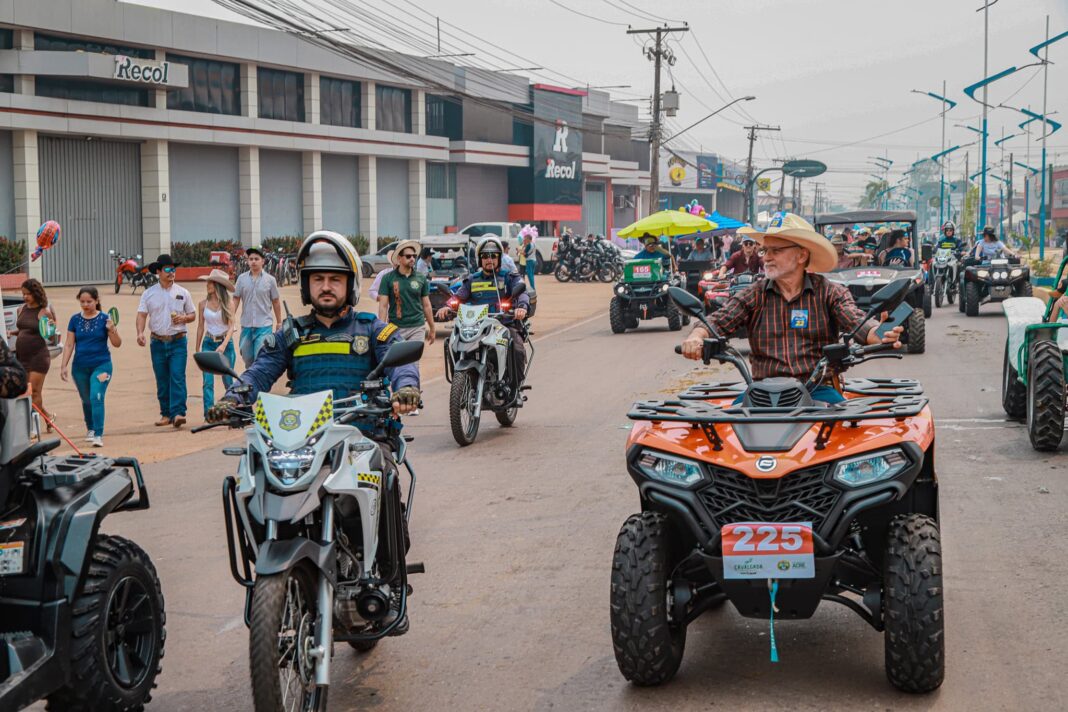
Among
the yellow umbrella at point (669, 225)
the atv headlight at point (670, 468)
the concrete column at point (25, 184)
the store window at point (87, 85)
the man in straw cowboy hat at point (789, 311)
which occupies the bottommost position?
the atv headlight at point (670, 468)

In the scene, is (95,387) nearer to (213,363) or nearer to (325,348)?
(325,348)

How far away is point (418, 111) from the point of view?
196ft

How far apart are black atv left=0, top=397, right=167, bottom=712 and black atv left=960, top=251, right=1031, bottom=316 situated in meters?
23.7

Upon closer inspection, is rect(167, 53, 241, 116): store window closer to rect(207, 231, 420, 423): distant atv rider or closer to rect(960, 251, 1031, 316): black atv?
rect(960, 251, 1031, 316): black atv

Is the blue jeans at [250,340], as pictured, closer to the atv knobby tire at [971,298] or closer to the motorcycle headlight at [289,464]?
the motorcycle headlight at [289,464]

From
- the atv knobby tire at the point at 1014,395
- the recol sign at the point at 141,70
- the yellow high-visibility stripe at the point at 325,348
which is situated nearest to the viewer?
the yellow high-visibility stripe at the point at 325,348

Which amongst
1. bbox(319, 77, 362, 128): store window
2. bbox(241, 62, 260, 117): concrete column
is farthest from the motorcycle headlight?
bbox(319, 77, 362, 128): store window

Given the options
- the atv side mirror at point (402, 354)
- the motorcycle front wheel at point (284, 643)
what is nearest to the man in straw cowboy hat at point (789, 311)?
the atv side mirror at point (402, 354)

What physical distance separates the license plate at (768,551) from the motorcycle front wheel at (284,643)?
1519mm

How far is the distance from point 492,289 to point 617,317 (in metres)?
12.1

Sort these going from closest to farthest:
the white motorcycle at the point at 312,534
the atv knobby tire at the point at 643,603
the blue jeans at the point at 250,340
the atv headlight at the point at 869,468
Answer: the white motorcycle at the point at 312,534 → the atv headlight at the point at 869,468 → the atv knobby tire at the point at 643,603 → the blue jeans at the point at 250,340

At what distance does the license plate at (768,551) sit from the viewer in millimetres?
4953

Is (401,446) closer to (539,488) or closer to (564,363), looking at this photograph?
(539,488)

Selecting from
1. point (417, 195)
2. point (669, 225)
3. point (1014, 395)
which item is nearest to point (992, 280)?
point (669, 225)
